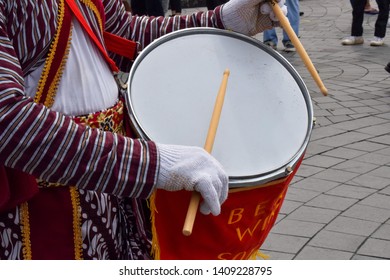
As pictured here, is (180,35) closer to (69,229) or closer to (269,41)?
(69,229)

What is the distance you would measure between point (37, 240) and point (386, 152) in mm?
3125

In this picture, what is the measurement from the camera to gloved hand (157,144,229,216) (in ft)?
4.50

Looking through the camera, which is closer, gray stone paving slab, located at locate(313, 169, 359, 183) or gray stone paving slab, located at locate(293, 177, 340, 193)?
gray stone paving slab, located at locate(293, 177, 340, 193)

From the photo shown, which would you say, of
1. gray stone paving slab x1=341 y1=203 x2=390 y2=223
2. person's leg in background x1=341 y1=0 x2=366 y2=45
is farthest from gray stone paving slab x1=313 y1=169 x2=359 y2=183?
person's leg in background x1=341 y1=0 x2=366 y2=45

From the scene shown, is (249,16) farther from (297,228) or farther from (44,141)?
(297,228)

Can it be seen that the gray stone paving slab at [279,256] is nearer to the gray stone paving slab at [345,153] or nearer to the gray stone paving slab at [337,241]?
the gray stone paving slab at [337,241]

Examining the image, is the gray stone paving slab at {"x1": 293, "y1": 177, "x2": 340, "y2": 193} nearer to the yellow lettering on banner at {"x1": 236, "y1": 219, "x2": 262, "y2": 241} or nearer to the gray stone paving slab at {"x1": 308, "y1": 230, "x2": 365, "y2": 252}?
the gray stone paving slab at {"x1": 308, "y1": 230, "x2": 365, "y2": 252}

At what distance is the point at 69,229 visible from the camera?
1.65m

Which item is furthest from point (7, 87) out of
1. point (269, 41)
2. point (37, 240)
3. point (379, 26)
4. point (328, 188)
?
point (379, 26)

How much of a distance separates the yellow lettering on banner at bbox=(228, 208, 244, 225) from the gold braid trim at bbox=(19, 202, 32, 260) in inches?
17.6

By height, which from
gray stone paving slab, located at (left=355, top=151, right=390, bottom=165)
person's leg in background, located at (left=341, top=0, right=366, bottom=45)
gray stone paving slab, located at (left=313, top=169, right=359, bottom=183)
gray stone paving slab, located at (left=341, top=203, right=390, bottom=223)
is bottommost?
person's leg in background, located at (left=341, top=0, right=366, bottom=45)

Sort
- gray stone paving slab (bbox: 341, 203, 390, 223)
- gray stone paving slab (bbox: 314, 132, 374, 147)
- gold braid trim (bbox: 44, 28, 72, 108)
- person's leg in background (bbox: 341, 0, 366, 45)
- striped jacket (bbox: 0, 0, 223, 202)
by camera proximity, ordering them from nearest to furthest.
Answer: striped jacket (bbox: 0, 0, 223, 202)
gold braid trim (bbox: 44, 28, 72, 108)
gray stone paving slab (bbox: 341, 203, 390, 223)
gray stone paving slab (bbox: 314, 132, 374, 147)
person's leg in background (bbox: 341, 0, 366, 45)

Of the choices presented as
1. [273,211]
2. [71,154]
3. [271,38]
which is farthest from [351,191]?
[271,38]
